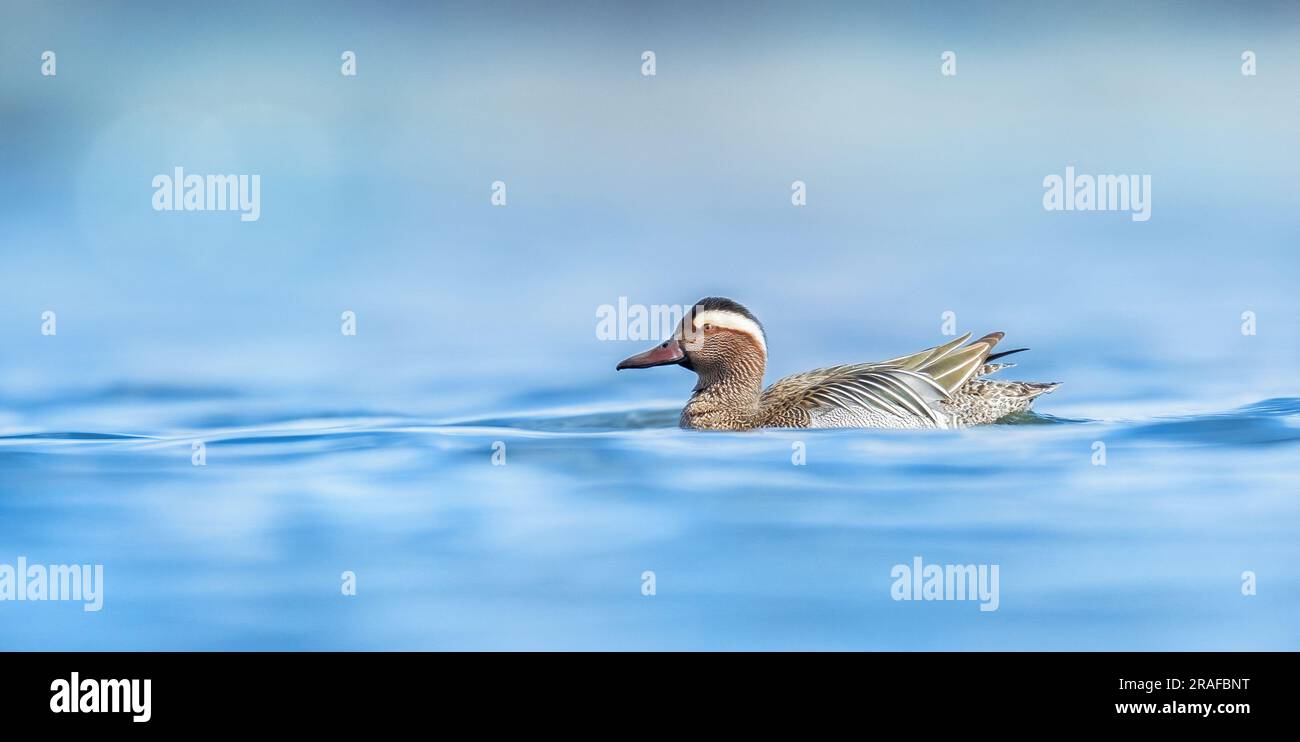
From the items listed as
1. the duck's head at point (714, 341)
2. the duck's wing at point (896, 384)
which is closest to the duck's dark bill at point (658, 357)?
the duck's head at point (714, 341)

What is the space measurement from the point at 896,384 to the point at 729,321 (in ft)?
3.29

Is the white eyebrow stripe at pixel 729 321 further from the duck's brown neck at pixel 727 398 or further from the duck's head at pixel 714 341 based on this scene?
the duck's brown neck at pixel 727 398

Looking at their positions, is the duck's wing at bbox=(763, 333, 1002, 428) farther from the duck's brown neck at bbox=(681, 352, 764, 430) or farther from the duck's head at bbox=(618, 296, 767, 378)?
the duck's head at bbox=(618, 296, 767, 378)

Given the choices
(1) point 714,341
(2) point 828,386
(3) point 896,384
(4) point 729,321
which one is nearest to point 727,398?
(1) point 714,341

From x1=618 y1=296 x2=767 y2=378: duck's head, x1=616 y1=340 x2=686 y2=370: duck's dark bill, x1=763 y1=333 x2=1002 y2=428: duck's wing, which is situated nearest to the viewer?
x1=616 y1=340 x2=686 y2=370: duck's dark bill

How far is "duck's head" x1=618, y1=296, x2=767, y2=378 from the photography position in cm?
923

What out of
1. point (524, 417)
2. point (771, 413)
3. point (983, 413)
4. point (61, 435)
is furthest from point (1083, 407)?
point (61, 435)

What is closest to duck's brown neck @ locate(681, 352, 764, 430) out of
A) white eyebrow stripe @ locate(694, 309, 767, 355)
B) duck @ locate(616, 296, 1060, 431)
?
duck @ locate(616, 296, 1060, 431)

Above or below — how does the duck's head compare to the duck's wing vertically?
above

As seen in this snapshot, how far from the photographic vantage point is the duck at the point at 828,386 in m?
9.30

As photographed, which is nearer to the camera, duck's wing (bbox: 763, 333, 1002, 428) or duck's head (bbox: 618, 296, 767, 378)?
duck's head (bbox: 618, 296, 767, 378)

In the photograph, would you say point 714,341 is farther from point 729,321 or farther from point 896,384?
point 896,384

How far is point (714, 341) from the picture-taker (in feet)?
30.8

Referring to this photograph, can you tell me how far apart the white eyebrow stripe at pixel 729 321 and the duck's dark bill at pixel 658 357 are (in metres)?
0.18
